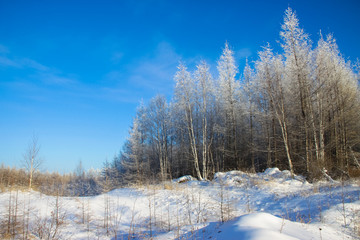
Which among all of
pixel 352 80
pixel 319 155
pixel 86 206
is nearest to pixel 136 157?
pixel 86 206

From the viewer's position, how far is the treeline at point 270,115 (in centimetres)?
1304

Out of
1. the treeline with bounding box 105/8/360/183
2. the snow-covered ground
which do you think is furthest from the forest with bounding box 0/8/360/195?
the snow-covered ground

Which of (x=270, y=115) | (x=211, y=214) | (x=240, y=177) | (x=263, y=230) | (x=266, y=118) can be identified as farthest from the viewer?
(x=266, y=118)

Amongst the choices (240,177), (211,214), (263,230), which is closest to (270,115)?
(240,177)

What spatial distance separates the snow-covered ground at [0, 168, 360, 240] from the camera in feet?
13.5

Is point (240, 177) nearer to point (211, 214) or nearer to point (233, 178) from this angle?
point (233, 178)

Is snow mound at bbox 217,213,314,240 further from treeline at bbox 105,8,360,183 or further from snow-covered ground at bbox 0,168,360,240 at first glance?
treeline at bbox 105,8,360,183

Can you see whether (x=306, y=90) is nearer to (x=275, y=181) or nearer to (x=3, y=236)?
(x=275, y=181)

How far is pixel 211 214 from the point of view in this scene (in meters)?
7.45

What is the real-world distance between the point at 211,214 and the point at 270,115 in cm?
1149

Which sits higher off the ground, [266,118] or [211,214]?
[266,118]

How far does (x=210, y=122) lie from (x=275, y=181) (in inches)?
498

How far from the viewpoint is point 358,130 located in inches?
669

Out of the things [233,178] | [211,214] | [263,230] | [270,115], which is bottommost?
[211,214]
